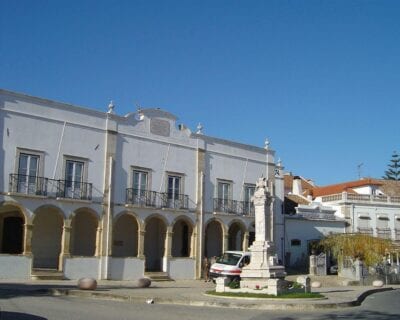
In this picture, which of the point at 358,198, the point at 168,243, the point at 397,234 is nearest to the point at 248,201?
the point at 168,243

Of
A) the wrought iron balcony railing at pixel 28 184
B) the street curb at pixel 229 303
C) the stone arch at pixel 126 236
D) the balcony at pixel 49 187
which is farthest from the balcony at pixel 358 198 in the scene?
the street curb at pixel 229 303

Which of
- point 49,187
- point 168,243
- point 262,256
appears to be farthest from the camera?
point 168,243

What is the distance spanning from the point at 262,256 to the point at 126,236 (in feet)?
43.4

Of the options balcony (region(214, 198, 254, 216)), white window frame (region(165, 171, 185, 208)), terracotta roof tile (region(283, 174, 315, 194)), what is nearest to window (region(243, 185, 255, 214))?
balcony (region(214, 198, 254, 216))

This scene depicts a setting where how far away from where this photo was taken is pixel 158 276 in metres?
30.8

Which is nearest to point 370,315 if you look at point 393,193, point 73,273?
point 73,273

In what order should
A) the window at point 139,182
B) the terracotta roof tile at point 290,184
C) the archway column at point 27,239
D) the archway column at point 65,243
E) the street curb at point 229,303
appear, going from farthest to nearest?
1. the terracotta roof tile at point 290,184
2. the window at point 139,182
3. the archway column at point 65,243
4. the archway column at point 27,239
5. the street curb at point 229,303

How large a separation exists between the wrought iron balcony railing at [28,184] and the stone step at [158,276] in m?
7.60

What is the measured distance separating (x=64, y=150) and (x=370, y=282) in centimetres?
1965

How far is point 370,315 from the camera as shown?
592 inches

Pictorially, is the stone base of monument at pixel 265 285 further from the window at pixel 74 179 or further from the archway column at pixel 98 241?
the window at pixel 74 179

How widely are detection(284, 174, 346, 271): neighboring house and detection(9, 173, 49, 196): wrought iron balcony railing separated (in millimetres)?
19319

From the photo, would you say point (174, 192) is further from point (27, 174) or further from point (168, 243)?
point (27, 174)

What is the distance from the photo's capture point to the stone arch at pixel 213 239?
36.1 metres
